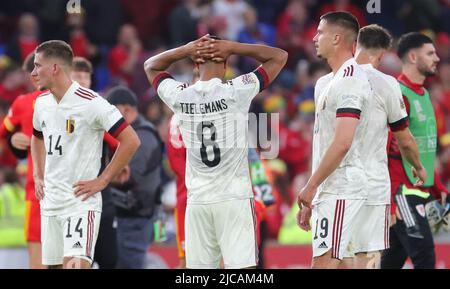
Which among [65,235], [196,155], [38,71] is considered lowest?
[65,235]

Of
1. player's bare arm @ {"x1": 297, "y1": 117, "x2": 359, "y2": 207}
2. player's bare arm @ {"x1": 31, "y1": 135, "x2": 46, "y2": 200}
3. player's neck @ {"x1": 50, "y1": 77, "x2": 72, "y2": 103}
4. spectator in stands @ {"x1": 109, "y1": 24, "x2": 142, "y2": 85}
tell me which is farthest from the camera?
spectator in stands @ {"x1": 109, "y1": 24, "x2": 142, "y2": 85}

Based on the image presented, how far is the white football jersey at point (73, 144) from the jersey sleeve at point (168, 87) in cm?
39

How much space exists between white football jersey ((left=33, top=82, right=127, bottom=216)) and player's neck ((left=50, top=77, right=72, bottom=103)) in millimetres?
36

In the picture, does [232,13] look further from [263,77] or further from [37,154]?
[263,77]

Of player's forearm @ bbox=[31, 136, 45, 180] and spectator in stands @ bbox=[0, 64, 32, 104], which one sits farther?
spectator in stands @ bbox=[0, 64, 32, 104]

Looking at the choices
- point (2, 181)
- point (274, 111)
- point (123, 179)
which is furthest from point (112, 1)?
point (123, 179)

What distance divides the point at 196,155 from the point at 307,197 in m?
1.04

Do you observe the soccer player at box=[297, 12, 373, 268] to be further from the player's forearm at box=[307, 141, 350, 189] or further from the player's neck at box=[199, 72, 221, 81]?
the player's neck at box=[199, 72, 221, 81]

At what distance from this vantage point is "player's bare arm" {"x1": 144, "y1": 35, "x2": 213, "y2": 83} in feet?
28.6

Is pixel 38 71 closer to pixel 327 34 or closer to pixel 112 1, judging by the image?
pixel 327 34

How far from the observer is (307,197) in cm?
820

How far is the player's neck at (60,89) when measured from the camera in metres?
9.05

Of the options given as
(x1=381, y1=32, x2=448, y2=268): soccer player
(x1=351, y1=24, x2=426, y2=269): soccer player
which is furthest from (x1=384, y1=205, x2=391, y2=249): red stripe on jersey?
(x1=381, y1=32, x2=448, y2=268): soccer player

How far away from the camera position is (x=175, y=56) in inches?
353
